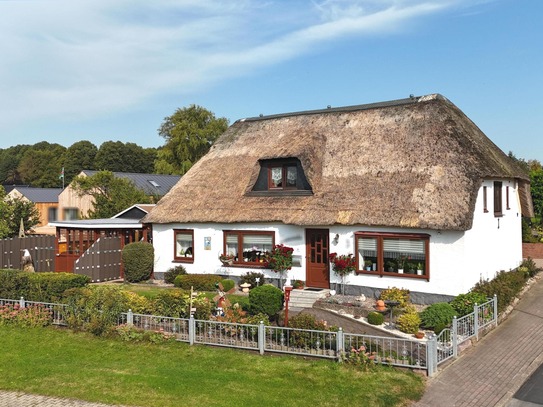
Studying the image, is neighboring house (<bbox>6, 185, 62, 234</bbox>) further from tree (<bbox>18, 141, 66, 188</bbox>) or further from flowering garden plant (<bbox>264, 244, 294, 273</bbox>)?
flowering garden plant (<bbox>264, 244, 294, 273</bbox>)

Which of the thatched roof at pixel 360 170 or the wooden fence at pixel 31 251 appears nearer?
the thatched roof at pixel 360 170

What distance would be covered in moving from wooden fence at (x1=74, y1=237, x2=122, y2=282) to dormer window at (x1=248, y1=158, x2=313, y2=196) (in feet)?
24.7

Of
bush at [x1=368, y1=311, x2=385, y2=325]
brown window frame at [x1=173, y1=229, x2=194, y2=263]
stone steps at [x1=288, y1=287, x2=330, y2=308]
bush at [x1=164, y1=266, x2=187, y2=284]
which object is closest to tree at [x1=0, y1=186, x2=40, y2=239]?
brown window frame at [x1=173, y1=229, x2=194, y2=263]

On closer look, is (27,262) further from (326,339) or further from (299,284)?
(326,339)

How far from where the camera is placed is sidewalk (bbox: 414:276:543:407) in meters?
10.5

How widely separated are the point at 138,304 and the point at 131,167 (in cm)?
9010

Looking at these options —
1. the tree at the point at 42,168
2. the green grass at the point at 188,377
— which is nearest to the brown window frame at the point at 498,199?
the green grass at the point at 188,377

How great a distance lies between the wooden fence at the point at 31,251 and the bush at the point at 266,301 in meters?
14.1

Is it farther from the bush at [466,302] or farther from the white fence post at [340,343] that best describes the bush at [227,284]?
the white fence post at [340,343]

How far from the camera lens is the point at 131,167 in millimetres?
101688

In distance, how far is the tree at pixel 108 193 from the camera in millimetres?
36062

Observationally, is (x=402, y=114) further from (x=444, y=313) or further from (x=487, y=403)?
(x=487, y=403)

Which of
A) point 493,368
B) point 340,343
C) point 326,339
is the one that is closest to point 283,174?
point 326,339

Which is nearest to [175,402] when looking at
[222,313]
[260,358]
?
[260,358]
